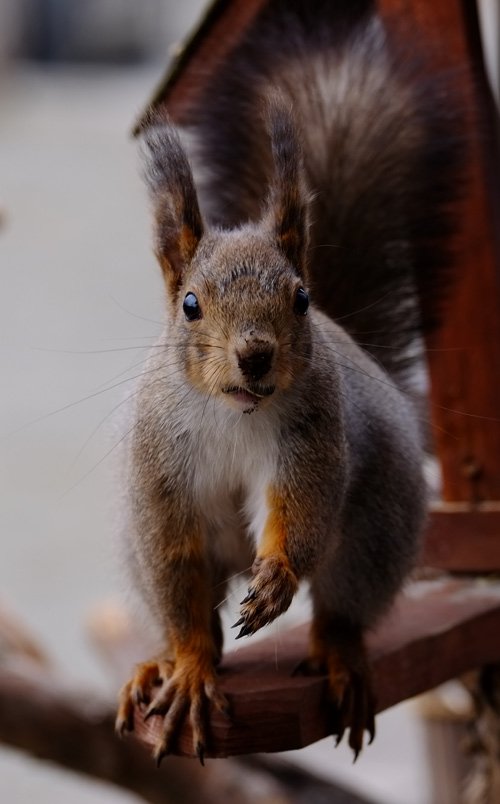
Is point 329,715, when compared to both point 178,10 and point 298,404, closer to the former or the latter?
point 298,404

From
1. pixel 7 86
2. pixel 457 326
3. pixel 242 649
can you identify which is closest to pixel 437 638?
pixel 242 649

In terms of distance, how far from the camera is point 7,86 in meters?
5.77

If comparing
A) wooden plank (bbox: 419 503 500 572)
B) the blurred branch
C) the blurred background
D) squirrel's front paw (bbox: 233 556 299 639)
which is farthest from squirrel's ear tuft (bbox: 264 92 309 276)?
Result: the blurred background

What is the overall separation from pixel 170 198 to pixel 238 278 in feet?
0.44

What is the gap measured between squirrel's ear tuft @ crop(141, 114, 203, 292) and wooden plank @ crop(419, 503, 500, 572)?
0.78m

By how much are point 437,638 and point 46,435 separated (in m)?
3.29

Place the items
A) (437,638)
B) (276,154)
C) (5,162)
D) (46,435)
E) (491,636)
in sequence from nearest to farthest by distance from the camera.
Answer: (276,154) < (437,638) < (491,636) < (46,435) < (5,162)

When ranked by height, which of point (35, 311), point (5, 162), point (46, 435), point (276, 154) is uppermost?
point (5, 162)

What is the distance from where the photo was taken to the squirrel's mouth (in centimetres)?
94

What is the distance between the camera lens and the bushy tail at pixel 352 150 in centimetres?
145

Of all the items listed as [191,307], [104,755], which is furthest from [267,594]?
[104,755]

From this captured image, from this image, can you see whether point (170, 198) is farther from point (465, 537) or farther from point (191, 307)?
point (465, 537)

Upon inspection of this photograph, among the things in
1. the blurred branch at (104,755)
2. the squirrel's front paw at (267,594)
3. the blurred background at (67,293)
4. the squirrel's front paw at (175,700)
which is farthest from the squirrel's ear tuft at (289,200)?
the blurred background at (67,293)

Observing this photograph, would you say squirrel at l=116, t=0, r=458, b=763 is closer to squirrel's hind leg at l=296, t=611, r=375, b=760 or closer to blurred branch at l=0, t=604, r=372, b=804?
squirrel's hind leg at l=296, t=611, r=375, b=760
